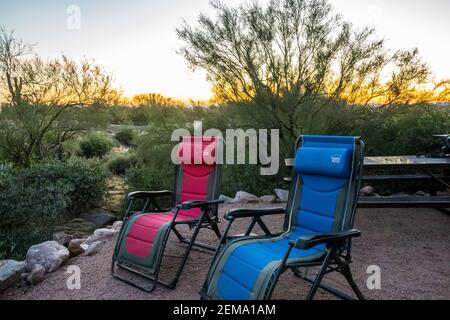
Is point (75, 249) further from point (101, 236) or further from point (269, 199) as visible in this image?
point (269, 199)

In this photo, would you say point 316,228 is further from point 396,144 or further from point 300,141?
point 396,144

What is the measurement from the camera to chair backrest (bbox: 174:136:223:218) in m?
4.19

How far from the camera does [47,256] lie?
4.18 meters

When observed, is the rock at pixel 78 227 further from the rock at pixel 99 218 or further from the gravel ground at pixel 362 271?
the gravel ground at pixel 362 271

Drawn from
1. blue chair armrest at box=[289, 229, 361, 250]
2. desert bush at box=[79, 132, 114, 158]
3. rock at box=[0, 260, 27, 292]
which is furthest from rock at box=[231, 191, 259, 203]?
desert bush at box=[79, 132, 114, 158]

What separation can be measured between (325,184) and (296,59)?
180 inches

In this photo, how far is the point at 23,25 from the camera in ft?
27.6

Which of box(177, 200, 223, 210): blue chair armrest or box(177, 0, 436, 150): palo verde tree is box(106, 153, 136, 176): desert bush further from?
box(177, 200, 223, 210): blue chair armrest

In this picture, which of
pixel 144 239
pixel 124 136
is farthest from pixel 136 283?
pixel 124 136

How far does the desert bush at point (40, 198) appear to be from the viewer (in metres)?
5.26

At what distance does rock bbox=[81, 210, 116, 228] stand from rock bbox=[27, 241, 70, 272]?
2768 millimetres
